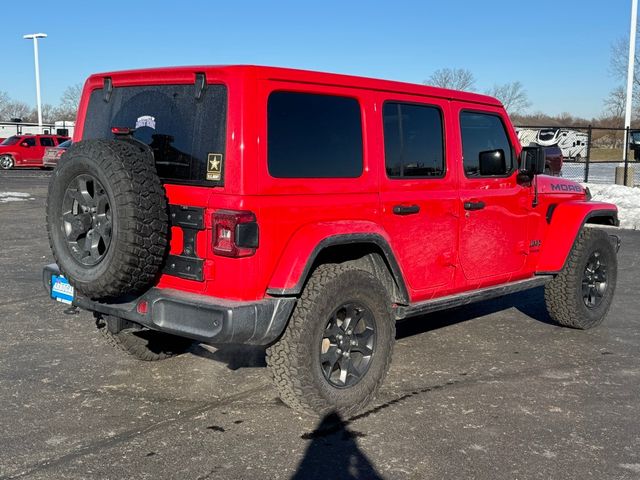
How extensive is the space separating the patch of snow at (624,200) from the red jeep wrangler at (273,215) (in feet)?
31.5

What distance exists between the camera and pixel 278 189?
382 centimetres

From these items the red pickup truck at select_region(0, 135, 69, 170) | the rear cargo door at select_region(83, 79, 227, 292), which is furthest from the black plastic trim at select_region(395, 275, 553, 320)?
the red pickup truck at select_region(0, 135, 69, 170)

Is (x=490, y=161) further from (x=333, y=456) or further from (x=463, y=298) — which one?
(x=333, y=456)

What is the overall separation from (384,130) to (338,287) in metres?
1.12

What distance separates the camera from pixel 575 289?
6070mm

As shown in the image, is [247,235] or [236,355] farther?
[236,355]

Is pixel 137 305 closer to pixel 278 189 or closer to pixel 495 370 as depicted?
Result: pixel 278 189

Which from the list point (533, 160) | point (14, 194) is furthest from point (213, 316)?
point (14, 194)

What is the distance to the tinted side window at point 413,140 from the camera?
453cm

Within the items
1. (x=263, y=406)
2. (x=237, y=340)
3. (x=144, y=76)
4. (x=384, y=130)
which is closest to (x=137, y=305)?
(x=237, y=340)

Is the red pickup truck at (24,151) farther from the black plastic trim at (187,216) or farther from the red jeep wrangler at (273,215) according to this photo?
the black plastic trim at (187,216)

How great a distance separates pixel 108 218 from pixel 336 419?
5.73ft

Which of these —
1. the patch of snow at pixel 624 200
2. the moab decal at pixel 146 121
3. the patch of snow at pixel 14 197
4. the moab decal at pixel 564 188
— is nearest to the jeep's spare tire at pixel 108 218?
the moab decal at pixel 146 121

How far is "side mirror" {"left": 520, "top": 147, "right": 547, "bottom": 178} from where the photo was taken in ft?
17.8
